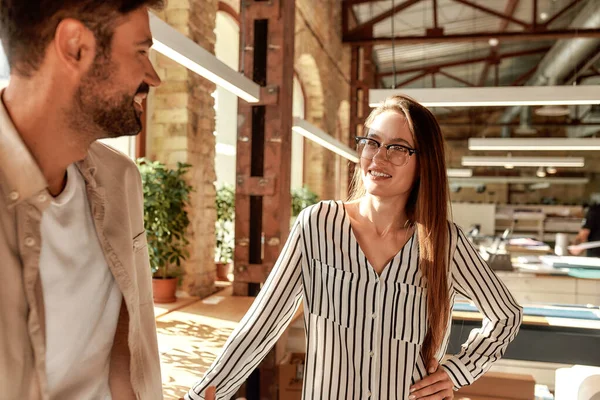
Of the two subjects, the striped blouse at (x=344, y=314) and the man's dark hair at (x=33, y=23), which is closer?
the man's dark hair at (x=33, y=23)

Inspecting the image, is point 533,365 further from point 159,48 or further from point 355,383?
point 159,48

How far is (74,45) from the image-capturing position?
853mm

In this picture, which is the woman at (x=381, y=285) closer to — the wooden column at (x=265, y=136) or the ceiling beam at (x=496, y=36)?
the wooden column at (x=265, y=136)

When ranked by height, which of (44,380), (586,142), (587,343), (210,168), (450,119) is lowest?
(587,343)

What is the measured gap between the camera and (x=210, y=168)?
17.4ft

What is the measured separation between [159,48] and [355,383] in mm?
1461

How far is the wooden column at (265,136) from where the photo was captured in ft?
12.4

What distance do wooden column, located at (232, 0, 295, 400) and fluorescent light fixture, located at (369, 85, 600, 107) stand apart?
2.25 ft

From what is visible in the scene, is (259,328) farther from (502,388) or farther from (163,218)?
(163,218)

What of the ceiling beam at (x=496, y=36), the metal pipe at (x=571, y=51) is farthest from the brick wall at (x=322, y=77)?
the metal pipe at (x=571, y=51)

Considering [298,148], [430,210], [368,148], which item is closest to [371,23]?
[298,148]

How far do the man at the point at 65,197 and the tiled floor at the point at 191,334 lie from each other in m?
1.35

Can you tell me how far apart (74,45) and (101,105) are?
0.10 meters

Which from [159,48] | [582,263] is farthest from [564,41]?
[159,48]
